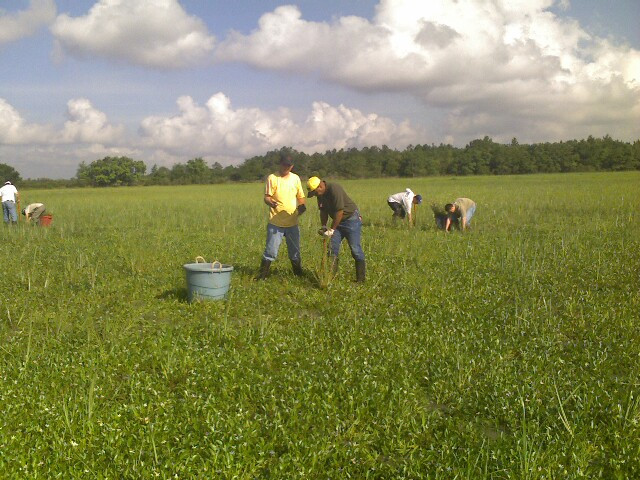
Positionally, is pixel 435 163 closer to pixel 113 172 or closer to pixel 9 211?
pixel 113 172

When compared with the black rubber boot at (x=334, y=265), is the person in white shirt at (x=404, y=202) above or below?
above

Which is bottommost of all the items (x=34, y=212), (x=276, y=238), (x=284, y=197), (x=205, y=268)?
(x=205, y=268)

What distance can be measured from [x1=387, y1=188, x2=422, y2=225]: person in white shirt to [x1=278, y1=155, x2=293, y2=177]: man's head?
7228mm

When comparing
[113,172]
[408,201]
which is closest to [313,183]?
[408,201]

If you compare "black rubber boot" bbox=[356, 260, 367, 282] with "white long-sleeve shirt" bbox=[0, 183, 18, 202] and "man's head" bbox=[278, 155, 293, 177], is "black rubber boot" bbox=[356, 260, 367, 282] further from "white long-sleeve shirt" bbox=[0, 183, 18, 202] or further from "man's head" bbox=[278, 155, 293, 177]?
"white long-sleeve shirt" bbox=[0, 183, 18, 202]

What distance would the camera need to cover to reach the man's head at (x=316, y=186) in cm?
871

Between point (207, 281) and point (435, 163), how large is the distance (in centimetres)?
10782

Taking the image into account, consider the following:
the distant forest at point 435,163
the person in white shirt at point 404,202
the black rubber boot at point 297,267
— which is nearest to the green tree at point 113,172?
the distant forest at point 435,163

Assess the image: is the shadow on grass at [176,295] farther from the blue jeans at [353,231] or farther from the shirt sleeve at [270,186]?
the blue jeans at [353,231]

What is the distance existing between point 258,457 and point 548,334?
160 inches

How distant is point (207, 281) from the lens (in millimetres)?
7699

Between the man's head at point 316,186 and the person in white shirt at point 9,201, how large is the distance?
13.7m

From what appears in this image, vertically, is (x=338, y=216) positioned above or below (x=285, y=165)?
below

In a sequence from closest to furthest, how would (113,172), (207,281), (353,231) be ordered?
(207,281) → (353,231) → (113,172)
